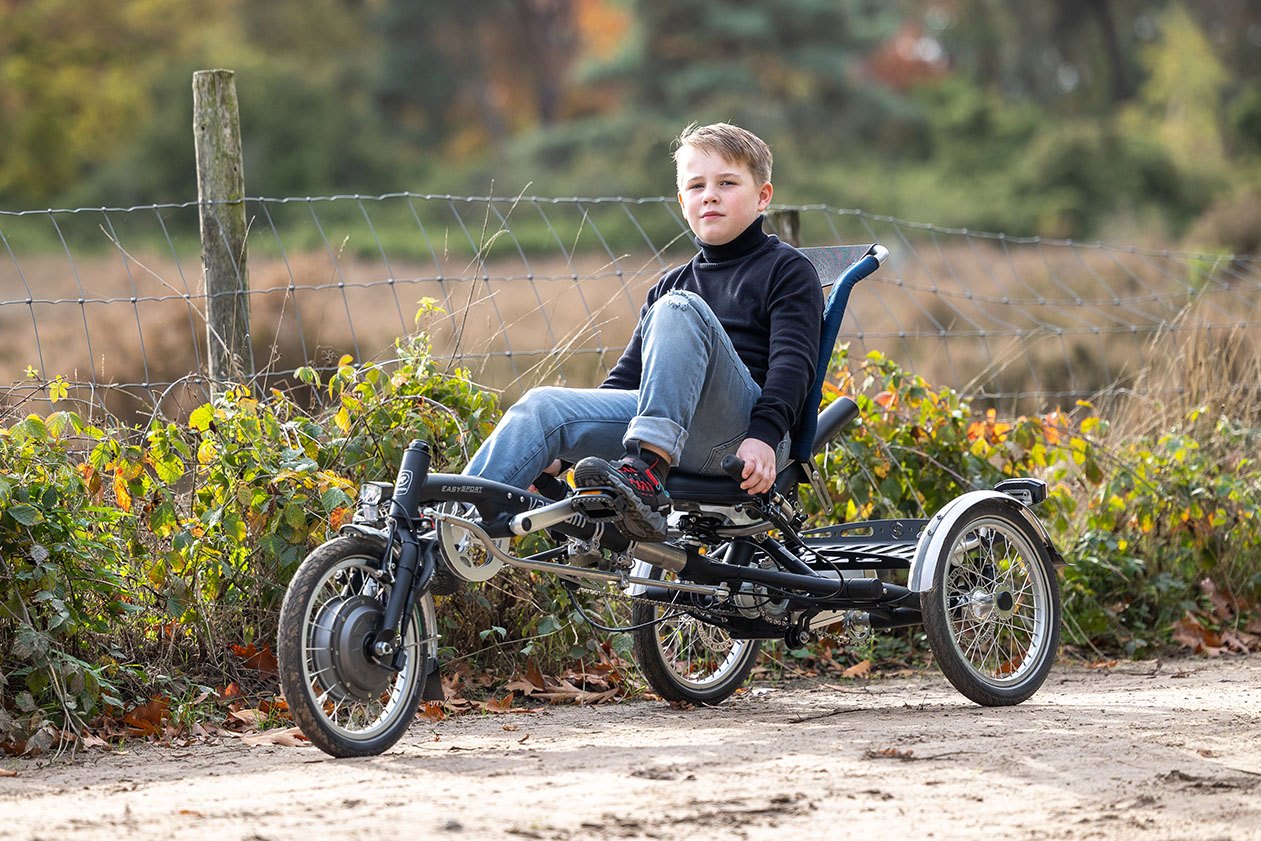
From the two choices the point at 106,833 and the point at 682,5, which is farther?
the point at 682,5

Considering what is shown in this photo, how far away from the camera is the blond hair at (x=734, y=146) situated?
4.63 metres

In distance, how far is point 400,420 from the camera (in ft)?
16.8

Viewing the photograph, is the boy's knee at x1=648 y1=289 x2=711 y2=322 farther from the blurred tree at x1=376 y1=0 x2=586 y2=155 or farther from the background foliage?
the blurred tree at x1=376 y1=0 x2=586 y2=155

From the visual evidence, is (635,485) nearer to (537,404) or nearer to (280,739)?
(537,404)

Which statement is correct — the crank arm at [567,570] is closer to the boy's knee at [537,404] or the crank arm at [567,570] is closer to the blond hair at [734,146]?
the boy's knee at [537,404]

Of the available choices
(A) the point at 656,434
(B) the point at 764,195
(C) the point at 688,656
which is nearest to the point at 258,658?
(C) the point at 688,656

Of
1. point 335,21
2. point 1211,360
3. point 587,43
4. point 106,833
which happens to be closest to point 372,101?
point 335,21

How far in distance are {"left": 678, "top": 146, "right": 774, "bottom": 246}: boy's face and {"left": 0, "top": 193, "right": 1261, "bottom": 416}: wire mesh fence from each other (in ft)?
2.52

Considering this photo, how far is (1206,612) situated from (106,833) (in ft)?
14.7

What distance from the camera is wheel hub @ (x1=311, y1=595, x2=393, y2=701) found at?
3.81 m

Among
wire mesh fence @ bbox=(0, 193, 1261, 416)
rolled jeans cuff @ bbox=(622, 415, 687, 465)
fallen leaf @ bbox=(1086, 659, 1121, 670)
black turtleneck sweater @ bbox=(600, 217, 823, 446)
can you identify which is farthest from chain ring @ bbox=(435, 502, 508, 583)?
fallen leaf @ bbox=(1086, 659, 1121, 670)

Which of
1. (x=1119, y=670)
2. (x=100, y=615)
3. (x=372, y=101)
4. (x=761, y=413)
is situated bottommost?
(x=1119, y=670)

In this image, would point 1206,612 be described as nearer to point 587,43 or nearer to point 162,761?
point 162,761

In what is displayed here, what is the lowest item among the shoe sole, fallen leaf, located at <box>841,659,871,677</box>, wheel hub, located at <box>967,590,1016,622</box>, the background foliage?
fallen leaf, located at <box>841,659,871,677</box>
